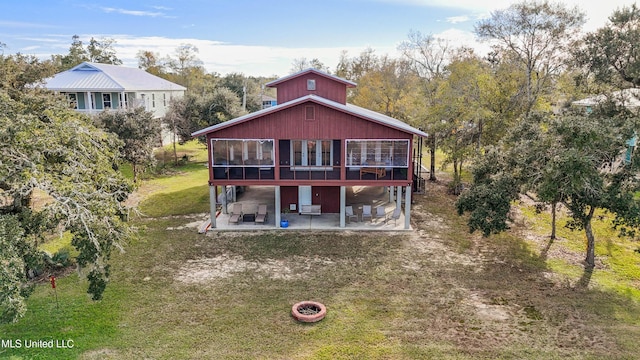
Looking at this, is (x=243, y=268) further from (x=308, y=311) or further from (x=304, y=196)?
(x=304, y=196)

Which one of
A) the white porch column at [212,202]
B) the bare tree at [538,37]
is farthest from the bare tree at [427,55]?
the white porch column at [212,202]

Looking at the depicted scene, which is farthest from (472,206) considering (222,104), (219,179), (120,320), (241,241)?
(222,104)

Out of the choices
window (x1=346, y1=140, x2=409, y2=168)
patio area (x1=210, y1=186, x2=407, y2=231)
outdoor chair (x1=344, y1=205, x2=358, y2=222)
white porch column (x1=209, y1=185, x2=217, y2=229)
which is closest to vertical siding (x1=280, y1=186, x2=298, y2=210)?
patio area (x1=210, y1=186, x2=407, y2=231)

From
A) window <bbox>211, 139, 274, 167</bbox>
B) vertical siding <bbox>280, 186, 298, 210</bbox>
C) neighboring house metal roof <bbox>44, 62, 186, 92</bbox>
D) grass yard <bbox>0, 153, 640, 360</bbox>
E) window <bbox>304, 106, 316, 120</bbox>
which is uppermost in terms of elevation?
neighboring house metal roof <bbox>44, 62, 186, 92</bbox>

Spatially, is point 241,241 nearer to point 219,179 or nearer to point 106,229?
point 219,179

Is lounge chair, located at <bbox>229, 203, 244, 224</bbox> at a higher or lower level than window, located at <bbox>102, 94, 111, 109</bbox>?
lower

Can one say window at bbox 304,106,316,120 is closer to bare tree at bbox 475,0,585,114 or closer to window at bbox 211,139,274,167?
window at bbox 211,139,274,167
